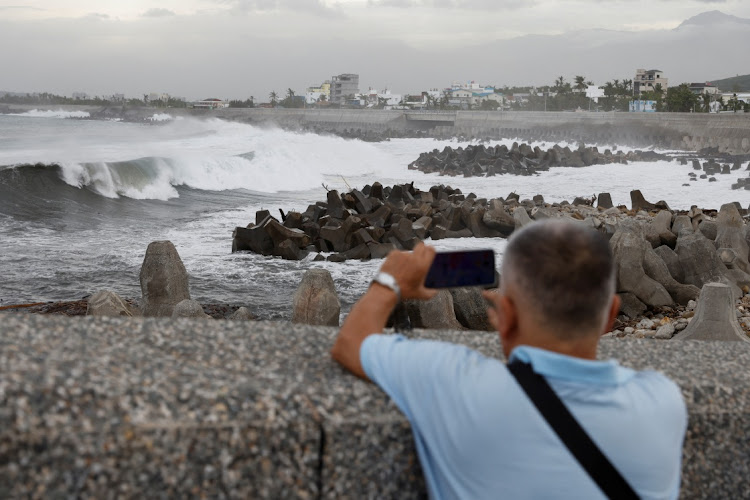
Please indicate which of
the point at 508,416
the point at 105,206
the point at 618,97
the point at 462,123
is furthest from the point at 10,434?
the point at 618,97

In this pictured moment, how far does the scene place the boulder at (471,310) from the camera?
24.2 feet

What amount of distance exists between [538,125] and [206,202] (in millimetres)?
50215

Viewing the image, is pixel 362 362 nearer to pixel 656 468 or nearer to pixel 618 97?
pixel 656 468

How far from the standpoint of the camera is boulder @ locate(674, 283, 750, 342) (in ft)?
15.8

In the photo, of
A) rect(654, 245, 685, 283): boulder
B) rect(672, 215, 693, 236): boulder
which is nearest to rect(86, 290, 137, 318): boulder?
rect(654, 245, 685, 283): boulder

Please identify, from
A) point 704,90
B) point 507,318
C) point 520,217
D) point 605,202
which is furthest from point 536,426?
point 704,90

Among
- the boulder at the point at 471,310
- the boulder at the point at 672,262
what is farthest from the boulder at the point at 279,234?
the boulder at the point at 471,310

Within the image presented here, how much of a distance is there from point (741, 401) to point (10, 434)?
1.70 m

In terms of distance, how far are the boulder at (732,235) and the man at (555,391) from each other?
9782 millimetres

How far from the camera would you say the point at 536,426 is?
152 centimetres

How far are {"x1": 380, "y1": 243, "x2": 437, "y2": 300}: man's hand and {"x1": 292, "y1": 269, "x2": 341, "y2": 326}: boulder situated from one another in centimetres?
427

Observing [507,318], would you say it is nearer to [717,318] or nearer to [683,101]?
[717,318]

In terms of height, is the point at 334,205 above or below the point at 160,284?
below

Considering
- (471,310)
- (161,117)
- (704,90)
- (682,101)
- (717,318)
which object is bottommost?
(471,310)
